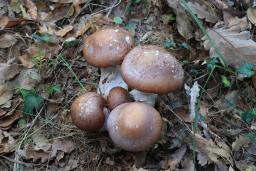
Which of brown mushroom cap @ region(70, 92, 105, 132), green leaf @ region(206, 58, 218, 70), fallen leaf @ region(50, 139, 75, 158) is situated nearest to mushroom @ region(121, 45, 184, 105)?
brown mushroom cap @ region(70, 92, 105, 132)

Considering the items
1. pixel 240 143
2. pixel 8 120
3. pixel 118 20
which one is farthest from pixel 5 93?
pixel 240 143

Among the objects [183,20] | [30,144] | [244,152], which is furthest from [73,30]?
[244,152]

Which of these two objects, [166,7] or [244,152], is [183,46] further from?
[244,152]

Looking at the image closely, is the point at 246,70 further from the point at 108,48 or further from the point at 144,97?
the point at 108,48

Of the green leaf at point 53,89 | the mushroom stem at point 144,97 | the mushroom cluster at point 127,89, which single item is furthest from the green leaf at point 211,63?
the green leaf at point 53,89

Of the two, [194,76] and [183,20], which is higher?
[183,20]

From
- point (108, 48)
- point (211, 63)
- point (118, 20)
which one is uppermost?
point (108, 48)

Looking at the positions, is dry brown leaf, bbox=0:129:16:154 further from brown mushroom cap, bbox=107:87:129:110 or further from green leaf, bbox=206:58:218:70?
green leaf, bbox=206:58:218:70
